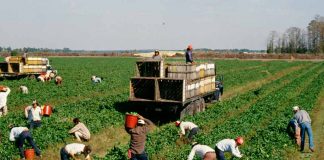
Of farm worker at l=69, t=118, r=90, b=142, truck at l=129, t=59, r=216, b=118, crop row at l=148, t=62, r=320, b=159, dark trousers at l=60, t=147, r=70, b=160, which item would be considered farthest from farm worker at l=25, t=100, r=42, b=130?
truck at l=129, t=59, r=216, b=118

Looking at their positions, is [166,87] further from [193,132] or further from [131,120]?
[131,120]

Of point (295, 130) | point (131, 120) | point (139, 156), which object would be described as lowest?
point (295, 130)

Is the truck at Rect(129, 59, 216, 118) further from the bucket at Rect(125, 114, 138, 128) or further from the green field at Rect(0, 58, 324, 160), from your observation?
the bucket at Rect(125, 114, 138, 128)

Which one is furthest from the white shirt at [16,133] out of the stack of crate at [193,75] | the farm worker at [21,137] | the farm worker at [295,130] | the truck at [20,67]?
the truck at [20,67]

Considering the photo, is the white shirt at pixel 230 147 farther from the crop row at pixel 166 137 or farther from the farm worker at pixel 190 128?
the farm worker at pixel 190 128

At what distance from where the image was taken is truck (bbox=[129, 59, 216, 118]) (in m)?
20.1

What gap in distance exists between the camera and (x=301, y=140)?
15727mm

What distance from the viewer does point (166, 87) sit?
67.1 feet

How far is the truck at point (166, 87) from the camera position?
2009 centimetres

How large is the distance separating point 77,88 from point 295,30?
6460 inches

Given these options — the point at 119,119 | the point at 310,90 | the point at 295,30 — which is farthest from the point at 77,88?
the point at 295,30

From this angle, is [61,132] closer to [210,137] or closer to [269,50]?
[210,137]

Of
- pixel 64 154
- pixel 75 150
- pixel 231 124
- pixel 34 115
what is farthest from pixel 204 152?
pixel 34 115

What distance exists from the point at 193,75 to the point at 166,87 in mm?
1709
